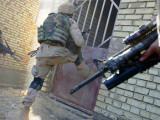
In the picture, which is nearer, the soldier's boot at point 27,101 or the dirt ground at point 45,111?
the soldier's boot at point 27,101

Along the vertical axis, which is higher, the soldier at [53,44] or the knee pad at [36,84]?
the soldier at [53,44]

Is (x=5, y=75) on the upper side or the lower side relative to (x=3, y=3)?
lower

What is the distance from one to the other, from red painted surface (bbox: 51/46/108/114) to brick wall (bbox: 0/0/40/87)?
2.24 metres

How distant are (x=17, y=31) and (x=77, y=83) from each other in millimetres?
3226

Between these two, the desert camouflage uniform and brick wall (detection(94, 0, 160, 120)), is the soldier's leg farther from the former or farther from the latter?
brick wall (detection(94, 0, 160, 120))

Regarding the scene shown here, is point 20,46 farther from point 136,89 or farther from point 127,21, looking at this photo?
point 136,89

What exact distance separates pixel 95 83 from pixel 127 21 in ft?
4.34

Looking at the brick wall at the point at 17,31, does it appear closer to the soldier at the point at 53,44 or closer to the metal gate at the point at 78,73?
the metal gate at the point at 78,73

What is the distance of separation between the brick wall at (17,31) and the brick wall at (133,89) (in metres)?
3.69

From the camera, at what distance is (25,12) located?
5.79 meters

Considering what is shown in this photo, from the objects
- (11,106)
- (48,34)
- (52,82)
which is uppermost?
(48,34)

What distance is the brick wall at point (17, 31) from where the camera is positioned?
5.29 metres

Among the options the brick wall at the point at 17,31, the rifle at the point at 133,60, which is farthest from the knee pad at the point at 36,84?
the brick wall at the point at 17,31

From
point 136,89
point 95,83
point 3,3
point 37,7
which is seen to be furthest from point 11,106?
point 37,7
